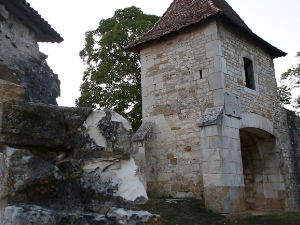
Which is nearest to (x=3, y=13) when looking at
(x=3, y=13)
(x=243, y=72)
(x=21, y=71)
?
(x=3, y=13)

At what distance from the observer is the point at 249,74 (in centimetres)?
1109

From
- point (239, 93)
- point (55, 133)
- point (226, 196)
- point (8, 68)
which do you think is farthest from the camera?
point (239, 93)

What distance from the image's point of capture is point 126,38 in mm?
18266

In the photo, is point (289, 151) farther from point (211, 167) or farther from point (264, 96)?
point (211, 167)

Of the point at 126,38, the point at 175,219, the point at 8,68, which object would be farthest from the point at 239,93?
the point at 126,38

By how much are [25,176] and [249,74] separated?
A: 10536mm

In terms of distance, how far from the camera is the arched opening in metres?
10.9

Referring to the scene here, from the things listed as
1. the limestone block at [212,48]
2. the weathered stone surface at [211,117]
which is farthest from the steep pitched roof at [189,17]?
the weathered stone surface at [211,117]

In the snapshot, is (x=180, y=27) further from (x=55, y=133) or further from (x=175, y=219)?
(x=55, y=133)

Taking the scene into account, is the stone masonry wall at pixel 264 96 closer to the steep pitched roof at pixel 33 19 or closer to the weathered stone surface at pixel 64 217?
the steep pitched roof at pixel 33 19

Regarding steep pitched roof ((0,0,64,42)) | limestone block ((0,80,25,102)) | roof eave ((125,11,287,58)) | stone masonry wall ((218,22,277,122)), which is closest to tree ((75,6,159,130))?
→ roof eave ((125,11,287,58))

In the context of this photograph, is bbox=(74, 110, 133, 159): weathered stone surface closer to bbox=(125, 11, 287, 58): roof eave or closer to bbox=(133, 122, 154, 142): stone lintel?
bbox=(133, 122, 154, 142): stone lintel

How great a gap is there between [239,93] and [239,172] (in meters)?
2.52

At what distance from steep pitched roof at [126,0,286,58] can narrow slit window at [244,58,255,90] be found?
0.92m
